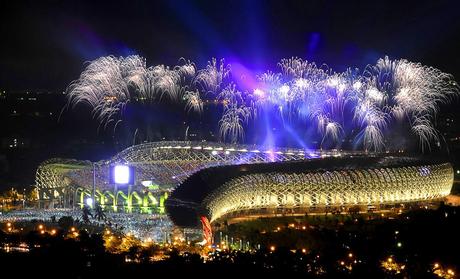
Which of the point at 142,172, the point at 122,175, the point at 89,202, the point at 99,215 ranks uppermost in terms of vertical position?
the point at 142,172

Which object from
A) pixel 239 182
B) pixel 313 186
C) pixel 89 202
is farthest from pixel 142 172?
pixel 313 186

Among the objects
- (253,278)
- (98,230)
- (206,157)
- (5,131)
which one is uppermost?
(5,131)

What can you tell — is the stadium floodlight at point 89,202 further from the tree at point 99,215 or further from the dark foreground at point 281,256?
the dark foreground at point 281,256

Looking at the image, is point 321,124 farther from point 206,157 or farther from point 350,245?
point 350,245

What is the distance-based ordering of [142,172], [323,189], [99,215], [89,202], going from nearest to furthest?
1. [99,215]
2. [323,189]
3. [89,202]
4. [142,172]

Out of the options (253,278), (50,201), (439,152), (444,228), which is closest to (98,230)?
(50,201)

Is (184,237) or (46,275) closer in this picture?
(46,275)

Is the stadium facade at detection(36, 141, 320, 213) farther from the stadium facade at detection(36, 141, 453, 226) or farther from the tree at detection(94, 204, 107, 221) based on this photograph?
the tree at detection(94, 204, 107, 221)

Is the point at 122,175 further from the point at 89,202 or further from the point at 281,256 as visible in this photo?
the point at 281,256

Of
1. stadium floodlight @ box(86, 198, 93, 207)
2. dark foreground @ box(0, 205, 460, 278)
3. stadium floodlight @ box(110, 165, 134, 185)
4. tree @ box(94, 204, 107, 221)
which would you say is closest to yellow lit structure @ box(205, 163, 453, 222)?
dark foreground @ box(0, 205, 460, 278)

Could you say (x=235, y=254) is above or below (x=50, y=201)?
below

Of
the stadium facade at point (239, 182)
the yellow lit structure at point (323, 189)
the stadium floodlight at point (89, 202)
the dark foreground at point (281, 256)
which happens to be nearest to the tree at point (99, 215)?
the stadium facade at point (239, 182)
